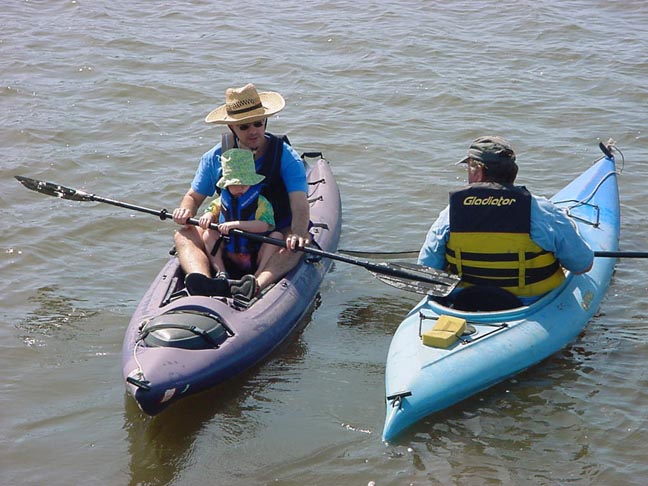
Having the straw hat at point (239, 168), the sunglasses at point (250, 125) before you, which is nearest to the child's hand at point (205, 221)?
the straw hat at point (239, 168)

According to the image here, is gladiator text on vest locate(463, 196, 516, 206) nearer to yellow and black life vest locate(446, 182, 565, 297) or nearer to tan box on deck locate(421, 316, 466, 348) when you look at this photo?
yellow and black life vest locate(446, 182, 565, 297)

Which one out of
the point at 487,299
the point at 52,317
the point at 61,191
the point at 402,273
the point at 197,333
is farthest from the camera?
the point at 61,191

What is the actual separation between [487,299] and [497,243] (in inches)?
13.1

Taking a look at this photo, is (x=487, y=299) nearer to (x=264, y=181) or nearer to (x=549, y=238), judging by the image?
(x=549, y=238)

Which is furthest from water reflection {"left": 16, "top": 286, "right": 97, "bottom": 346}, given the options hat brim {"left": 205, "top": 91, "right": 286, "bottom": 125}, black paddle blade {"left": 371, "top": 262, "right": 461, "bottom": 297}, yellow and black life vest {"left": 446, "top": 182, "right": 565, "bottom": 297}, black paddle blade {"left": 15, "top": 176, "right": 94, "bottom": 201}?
yellow and black life vest {"left": 446, "top": 182, "right": 565, "bottom": 297}

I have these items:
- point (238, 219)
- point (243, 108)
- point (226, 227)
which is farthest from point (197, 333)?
point (243, 108)

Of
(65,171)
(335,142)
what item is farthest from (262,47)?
(65,171)

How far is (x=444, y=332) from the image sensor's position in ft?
14.8

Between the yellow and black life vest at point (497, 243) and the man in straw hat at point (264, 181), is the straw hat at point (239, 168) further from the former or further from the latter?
the yellow and black life vest at point (497, 243)

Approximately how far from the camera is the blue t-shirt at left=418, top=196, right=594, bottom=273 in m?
4.65

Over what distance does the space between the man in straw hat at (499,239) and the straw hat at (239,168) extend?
3.57 feet

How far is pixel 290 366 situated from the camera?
501 cm

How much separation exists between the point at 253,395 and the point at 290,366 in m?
0.38

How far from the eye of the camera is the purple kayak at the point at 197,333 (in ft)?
13.8
